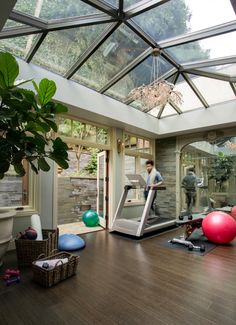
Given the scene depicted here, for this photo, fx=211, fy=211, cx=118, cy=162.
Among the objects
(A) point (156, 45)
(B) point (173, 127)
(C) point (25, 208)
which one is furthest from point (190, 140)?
(C) point (25, 208)

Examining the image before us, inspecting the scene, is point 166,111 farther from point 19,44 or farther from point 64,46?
point 19,44

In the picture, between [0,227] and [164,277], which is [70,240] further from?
[164,277]

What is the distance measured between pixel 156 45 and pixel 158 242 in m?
4.08

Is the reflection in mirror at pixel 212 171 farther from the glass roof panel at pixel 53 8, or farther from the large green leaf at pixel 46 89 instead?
the large green leaf at pixel 46 89

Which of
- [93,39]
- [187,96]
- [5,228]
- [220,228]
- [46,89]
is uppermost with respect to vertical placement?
[93,39]

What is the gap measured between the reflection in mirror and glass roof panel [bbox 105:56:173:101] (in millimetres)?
3121

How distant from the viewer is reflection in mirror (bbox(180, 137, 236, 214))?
666 cm

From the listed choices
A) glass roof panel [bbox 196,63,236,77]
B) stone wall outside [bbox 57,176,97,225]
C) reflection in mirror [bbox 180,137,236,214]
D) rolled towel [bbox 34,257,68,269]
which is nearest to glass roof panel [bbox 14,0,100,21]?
glass roof panel [bbox 196,63,236,77]

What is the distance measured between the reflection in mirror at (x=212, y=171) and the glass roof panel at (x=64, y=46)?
485cm

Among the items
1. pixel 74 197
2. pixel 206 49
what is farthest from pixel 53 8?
pixel 74 197

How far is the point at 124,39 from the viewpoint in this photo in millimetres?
3992

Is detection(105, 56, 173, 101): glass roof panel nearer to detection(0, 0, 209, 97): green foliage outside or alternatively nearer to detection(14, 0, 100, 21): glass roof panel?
detection(0, 0, 209, 97): green foliage outside

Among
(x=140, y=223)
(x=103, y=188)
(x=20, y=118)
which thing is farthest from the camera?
(x=103, y=188)

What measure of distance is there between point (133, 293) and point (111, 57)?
4.14 meters
